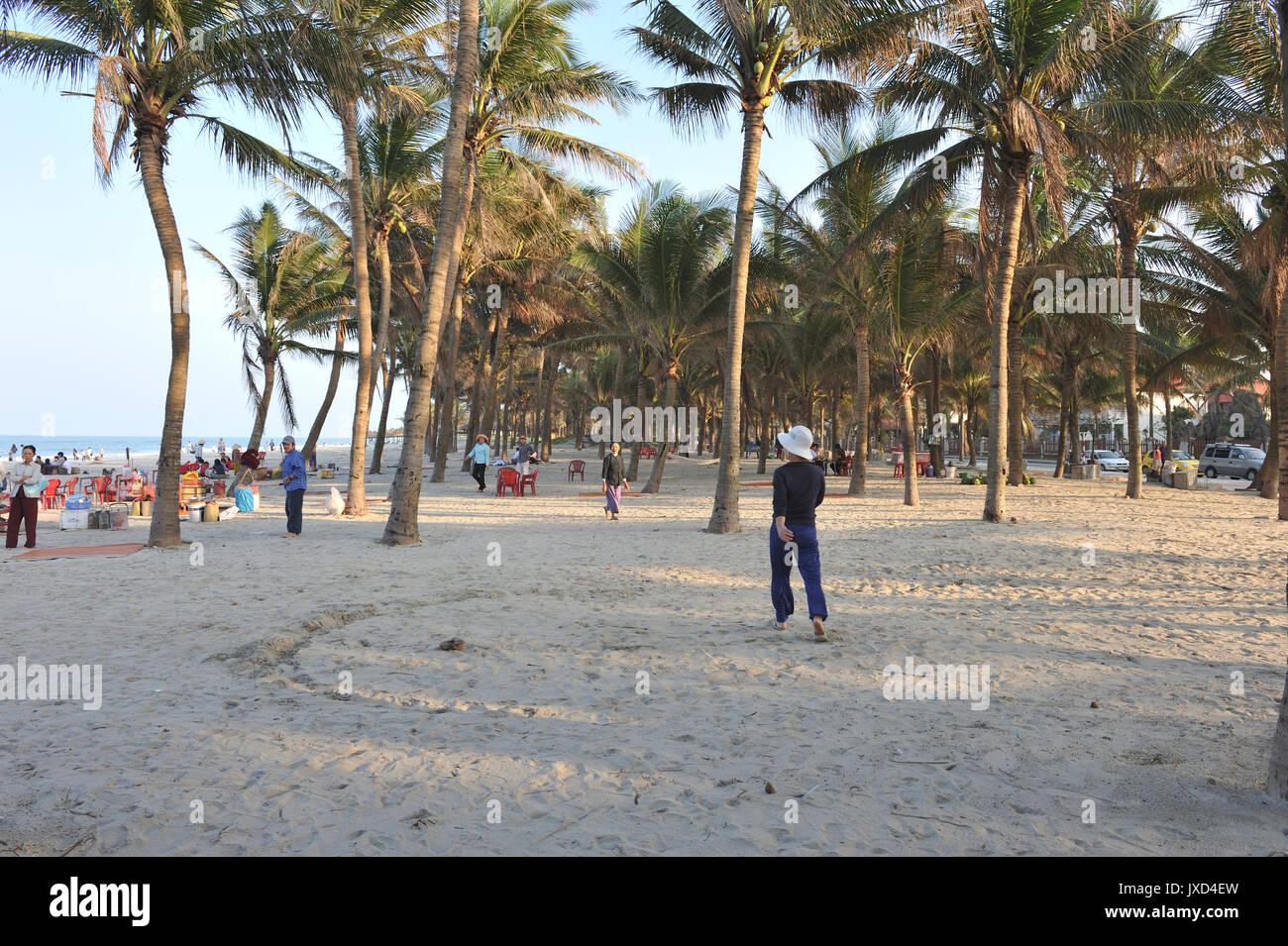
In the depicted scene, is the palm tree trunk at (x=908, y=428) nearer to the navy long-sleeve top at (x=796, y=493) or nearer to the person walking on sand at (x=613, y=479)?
the person walking on sand at (x=613, y=479)

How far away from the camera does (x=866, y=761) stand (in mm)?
3947

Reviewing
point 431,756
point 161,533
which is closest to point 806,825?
point 431,756

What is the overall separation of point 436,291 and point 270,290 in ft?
52.1

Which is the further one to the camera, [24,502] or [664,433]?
[664,433]

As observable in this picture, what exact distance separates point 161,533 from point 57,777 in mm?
8485

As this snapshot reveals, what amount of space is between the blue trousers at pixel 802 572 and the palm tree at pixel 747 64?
5.84 meters

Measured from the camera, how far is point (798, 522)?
658 centimetres

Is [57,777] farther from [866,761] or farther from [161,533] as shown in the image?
[161,533]

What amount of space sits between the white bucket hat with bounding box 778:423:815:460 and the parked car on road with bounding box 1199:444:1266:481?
33.5m

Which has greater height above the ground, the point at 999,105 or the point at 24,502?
the point at 999,105

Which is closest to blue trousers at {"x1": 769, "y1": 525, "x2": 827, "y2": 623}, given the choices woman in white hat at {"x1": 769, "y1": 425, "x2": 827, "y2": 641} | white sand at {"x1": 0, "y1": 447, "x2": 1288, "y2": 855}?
woman in white hat at {"x1": 769, "y1": 425, "x2": 827, "y2": 641}

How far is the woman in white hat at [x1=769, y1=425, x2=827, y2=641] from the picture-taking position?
6477 mm

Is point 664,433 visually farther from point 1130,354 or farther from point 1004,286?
point 1130,354

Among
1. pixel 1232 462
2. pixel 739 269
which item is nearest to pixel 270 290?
pixel 739 269
